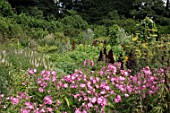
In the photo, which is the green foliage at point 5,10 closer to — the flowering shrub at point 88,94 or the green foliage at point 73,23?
the green foliage at point 73,23

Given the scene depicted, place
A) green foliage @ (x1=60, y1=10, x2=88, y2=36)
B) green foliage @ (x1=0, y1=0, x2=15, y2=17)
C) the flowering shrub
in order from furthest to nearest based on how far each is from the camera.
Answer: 1. green foliage @ (x1=60, y1=10, x2=88, y2=36)
2. green foliage @ (x1=0, y1=0, x2=15, y2=17)
3. the flowering shrub

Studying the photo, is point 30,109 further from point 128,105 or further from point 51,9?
point 51,9

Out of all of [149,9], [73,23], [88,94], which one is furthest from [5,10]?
[88,94]

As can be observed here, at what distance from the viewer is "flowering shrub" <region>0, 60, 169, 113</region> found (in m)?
4.47

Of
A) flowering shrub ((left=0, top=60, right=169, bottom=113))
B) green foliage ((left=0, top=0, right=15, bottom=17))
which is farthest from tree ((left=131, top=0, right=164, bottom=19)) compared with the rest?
flowering shrub ((left=0, top=60, right=169, bottom=113))

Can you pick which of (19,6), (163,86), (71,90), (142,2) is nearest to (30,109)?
(71,90)

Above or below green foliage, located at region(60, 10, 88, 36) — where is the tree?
above

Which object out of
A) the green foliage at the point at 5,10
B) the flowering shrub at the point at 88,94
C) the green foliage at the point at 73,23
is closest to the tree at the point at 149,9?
the green foliage at the point at 73,23

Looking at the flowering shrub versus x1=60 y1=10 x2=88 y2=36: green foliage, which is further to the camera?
x1=60 y1=10 x2=88 y2=36: green foliage

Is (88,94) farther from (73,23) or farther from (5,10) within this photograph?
(73,23)

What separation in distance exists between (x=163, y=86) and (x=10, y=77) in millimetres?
2864

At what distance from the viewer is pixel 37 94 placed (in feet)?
15.5

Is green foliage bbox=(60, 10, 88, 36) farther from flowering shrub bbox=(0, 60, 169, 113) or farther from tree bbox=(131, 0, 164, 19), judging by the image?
flowering shrub bbox=(0, 60, 169, 113)

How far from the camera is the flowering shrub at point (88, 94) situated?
4.47 meters
